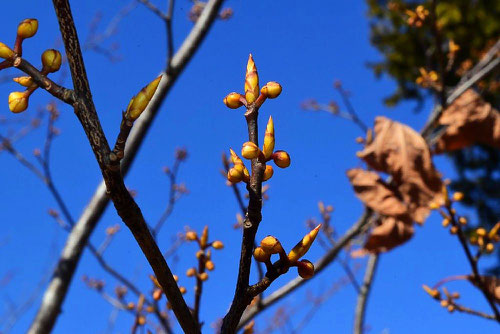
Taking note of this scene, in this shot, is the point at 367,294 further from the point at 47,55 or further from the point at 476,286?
the point at 47,55

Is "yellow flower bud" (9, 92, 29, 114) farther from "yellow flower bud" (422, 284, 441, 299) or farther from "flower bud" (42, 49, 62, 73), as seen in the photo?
"yellow flower bud" (422, 284, 441, 299)

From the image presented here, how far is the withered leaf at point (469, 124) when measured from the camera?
8.55 ft

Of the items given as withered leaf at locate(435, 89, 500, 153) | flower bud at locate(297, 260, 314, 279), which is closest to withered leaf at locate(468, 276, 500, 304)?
flower bud at locate(297, 260, 314, 279)

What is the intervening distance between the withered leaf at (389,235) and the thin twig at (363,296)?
0.39 metres

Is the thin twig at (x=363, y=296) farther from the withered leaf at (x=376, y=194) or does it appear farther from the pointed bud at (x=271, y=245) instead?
the pointed bud at (x=271, y=245)

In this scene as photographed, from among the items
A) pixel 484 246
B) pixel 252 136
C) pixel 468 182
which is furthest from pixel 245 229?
pixel 468 182

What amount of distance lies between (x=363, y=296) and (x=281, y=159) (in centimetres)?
236

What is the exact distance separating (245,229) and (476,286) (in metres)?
1.18

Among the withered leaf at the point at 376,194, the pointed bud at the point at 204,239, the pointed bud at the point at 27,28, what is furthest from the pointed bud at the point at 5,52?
the withered leaf at the point at 376,194

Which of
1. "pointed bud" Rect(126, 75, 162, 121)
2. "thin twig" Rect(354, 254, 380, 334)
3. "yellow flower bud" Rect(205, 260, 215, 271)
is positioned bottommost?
"pointed bud" Rect(126, 75, 162, 121)

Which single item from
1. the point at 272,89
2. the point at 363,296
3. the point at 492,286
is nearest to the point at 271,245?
the point at 272,89

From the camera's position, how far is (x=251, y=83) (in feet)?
1.69

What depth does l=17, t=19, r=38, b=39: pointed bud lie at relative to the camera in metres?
0.51

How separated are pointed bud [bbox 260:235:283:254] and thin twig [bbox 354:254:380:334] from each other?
2.21 metres
